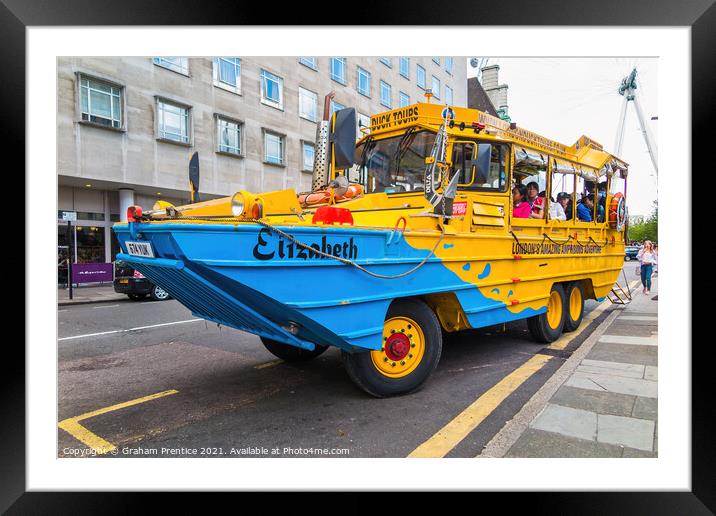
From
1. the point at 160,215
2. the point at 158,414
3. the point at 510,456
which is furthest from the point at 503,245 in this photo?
the point at 158,414

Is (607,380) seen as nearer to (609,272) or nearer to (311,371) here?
(311,371)

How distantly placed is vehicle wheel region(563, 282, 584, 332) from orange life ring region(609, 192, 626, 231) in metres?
1.45

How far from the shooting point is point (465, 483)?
257 cm

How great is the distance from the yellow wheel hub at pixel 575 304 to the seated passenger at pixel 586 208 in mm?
1085

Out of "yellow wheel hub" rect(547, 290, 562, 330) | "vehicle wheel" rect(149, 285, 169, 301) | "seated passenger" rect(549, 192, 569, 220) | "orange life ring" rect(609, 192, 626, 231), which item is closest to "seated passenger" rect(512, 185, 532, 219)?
"seated passenger" rect(549, 192, 569, 220)

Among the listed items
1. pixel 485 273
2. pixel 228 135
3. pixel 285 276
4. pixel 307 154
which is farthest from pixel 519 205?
pixel 307 154

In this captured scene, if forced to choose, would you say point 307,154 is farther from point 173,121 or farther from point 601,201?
point 601,201

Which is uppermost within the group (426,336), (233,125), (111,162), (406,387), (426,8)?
(233,125)

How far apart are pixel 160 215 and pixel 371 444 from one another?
83.2 inches

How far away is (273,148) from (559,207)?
1118 cm

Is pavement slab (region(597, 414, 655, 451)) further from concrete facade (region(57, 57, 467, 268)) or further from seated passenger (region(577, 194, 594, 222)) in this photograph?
concrete facade (region(57, 57, 467, 268))

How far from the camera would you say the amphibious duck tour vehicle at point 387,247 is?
266 centimetres

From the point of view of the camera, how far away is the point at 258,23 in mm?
2559

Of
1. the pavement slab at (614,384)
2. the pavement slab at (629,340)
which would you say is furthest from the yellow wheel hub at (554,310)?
the pavement slab at (614,384)
